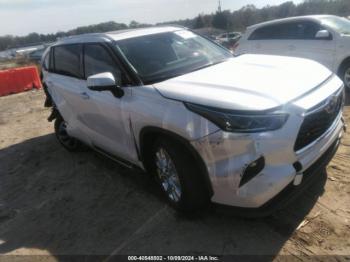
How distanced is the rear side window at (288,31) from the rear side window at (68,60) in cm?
531

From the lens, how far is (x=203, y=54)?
4.57 m

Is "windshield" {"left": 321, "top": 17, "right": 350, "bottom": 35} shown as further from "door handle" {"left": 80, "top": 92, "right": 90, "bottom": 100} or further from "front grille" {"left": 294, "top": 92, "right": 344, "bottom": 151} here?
"door handle" {"left": 80, "top": 92, "right": 90, "bottom": 100}

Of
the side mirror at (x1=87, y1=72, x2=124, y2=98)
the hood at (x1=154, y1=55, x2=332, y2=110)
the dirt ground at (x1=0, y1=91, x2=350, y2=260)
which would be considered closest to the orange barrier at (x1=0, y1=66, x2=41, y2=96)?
the dirt ground at (x1=0, y1=91, x2=350, y2=260)

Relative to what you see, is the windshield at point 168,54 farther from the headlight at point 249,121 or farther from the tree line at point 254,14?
the tree line at point 254,14

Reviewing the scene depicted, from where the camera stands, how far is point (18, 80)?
1373 cm

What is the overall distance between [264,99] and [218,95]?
1.24ft

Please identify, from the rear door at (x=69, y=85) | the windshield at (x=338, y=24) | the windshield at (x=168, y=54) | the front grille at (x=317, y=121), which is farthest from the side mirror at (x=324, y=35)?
the rear door at (x=69, y=85)

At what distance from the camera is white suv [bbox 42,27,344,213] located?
295 cm

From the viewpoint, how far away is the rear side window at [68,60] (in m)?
5.07

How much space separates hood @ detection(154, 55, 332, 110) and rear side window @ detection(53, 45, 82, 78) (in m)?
1.85

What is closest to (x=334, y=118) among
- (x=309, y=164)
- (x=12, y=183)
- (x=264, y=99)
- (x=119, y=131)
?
(x=309, y=164)

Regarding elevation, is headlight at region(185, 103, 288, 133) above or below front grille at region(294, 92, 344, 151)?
above

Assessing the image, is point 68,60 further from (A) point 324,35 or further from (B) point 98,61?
(A) point 324,35

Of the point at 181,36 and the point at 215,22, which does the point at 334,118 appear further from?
the point at 215,22
